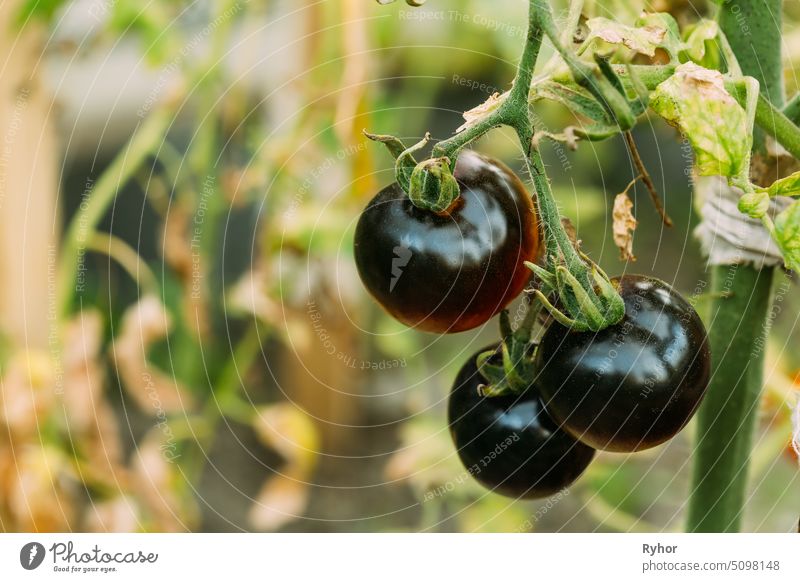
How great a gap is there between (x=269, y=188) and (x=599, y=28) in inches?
30.1

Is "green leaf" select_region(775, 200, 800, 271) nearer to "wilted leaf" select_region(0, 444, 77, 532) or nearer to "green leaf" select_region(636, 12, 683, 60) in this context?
"green leaf" select_region(636, 12, 683, 60)

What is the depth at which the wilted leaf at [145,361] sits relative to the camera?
955 millimetres

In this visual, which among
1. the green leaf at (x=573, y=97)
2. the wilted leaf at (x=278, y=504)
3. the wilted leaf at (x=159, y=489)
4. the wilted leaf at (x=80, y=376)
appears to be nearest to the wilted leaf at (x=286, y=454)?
the wilted leaf at (x=278, y=504)

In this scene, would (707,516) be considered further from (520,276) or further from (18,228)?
(18,228)

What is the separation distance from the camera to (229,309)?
1312mm

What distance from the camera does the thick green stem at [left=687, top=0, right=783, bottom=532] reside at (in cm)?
41

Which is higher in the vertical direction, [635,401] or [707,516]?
[635,401]

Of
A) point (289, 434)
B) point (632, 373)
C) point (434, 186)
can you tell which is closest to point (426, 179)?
point (434, 186)

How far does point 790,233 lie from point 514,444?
0.15m

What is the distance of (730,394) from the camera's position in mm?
424

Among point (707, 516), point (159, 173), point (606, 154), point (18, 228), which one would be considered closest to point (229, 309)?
point (159, 173)
